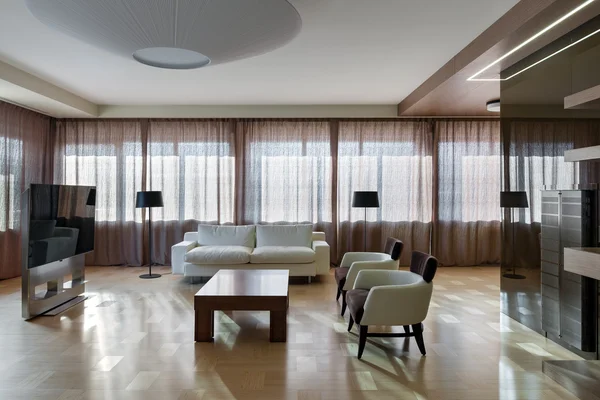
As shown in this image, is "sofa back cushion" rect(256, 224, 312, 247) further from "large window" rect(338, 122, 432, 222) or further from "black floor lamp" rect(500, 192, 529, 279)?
"black floor lamp" rect(500, 192, 529, 279)

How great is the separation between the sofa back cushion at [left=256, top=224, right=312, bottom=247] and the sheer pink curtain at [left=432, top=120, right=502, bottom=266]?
96.5 inches

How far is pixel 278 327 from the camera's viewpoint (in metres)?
3.62

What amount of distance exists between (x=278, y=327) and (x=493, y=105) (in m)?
4.83

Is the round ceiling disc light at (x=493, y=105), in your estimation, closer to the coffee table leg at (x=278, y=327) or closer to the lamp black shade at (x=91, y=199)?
the coffee table leg at (x=278, y=327)

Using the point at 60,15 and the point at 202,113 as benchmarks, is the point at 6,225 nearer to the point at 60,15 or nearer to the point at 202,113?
the point at 202,113

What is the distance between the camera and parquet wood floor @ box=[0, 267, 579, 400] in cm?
271

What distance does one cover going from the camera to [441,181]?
742 centimetres

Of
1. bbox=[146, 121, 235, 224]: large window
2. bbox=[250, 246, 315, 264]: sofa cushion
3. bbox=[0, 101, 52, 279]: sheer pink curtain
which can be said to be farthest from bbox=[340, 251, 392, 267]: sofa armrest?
bbox=[0, 101, 52, 279]: sheer pink curtain

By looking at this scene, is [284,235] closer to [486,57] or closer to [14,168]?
[486,57]

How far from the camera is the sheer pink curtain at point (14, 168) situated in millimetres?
6074

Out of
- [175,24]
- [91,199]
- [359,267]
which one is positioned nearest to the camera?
[175,24]

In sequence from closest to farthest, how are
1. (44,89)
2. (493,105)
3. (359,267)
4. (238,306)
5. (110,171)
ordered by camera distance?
(238,306) < (359,267) < (44,89) < (493,105) < (110,171)

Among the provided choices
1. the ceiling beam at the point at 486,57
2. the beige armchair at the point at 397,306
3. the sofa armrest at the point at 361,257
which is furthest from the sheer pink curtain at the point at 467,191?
the beige armchair at the point at 397,306

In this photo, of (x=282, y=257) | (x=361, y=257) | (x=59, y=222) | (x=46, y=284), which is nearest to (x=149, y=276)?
(x=46, y=284)
